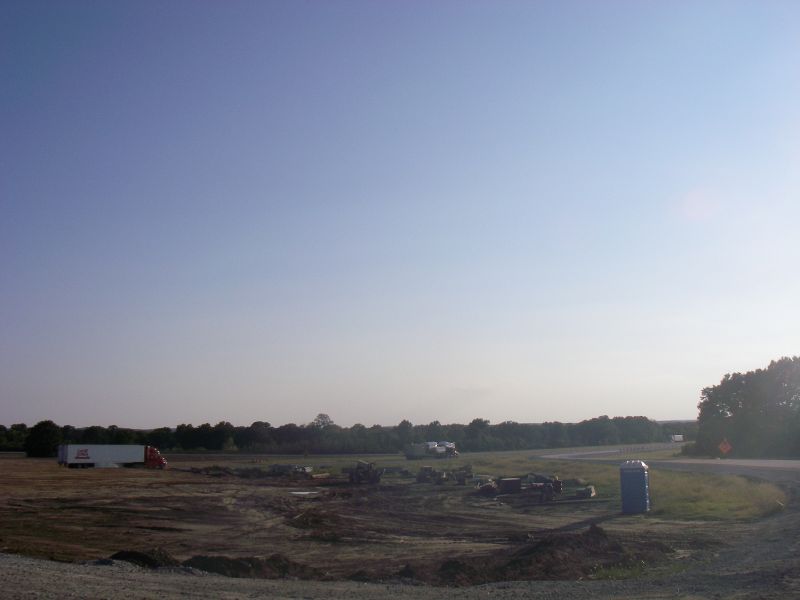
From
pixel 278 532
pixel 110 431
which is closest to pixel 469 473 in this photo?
pixel 278 532

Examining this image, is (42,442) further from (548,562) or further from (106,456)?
(548,562)

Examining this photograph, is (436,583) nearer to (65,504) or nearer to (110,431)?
(65,504)

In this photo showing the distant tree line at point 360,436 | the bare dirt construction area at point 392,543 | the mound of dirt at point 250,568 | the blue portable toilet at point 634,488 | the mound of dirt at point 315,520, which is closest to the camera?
the bare dirt construction area at point 392,543

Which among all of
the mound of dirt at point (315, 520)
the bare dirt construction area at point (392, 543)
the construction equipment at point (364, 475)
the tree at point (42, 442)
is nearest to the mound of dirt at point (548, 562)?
the bare dirt construction area at point (392, 543)

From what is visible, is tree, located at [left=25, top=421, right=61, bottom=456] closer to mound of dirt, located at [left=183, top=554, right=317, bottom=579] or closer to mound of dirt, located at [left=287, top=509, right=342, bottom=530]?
mound of dirt, located at [left=287, top=509, right=342, bottom=530]

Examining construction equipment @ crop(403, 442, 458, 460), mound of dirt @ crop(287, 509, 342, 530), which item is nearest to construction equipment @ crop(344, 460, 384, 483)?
mound of dirt @ crop(287, 509, 342, 530)

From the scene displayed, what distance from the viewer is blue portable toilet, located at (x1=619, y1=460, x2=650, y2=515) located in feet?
103

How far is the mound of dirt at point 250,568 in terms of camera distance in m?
17.5

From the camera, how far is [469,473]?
58.5 metres

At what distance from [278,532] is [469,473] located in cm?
3155

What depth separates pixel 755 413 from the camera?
80.7 metres

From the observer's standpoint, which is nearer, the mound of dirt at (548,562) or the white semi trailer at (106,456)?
the mound of dirt at (548,562)

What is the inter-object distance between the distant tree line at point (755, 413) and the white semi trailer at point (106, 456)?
55521mm

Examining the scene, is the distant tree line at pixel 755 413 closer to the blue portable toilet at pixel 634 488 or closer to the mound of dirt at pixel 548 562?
the blue portable toilet at pixel 634 488
